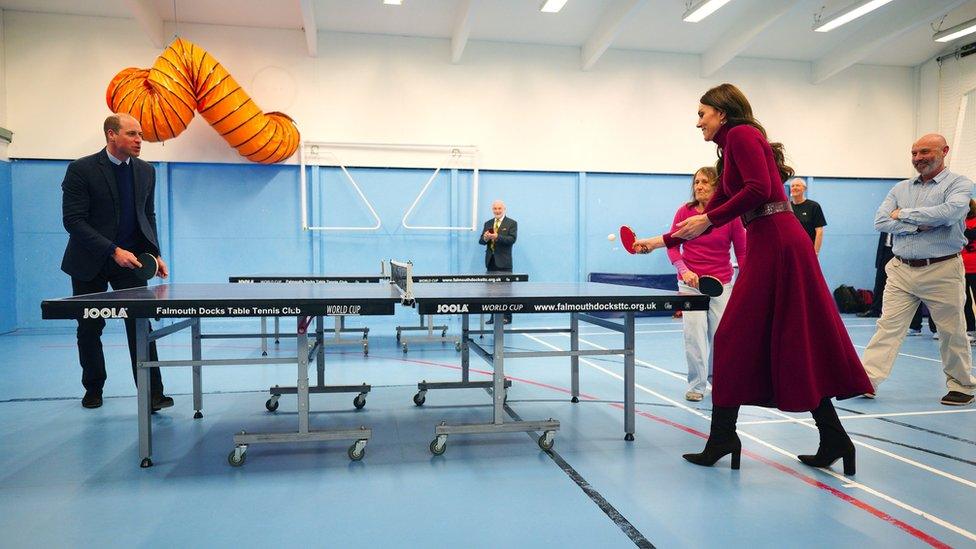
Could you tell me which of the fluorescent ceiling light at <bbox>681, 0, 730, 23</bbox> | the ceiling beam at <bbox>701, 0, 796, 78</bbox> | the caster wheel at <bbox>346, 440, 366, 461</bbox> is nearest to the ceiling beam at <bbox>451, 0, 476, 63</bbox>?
the fluorescent ceiling light at <bbox>681, 0, 730, 23</bbox>

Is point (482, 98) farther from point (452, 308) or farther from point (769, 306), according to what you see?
point (769, 306)

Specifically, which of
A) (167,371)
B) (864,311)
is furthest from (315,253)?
(864,311)

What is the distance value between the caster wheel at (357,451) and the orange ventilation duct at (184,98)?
6.18m

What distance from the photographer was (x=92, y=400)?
12.9 feet

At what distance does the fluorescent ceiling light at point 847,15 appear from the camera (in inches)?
329

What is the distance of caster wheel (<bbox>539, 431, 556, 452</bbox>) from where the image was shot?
3.04m

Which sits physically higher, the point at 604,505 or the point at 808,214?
the point at 808,214

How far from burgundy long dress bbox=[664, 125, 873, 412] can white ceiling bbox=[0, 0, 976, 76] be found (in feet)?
21.5

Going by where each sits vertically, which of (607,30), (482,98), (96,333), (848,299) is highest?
(607,30)

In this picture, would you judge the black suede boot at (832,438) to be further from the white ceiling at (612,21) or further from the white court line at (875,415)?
the white ceiling at (612,21)

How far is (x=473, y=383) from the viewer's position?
13.5 ft

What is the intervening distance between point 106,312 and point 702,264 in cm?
354

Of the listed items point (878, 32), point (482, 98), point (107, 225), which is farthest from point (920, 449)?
point (878, 32)

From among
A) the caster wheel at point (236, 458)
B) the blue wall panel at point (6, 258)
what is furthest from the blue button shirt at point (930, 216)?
the blue wall panel at point (6, 258)
